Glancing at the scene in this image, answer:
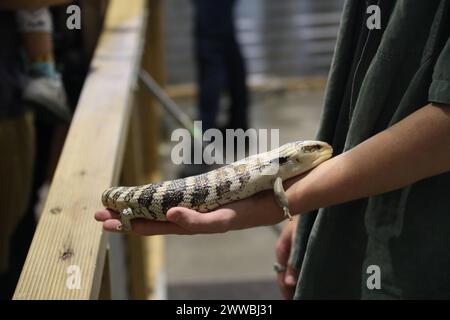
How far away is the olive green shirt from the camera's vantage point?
726mm

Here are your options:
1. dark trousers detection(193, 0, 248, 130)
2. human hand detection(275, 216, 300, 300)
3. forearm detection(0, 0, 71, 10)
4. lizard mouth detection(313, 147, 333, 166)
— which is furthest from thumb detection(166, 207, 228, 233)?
dark trousers detection(193, 0, 248, 130)

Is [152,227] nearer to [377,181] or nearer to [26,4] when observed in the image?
[377,181]

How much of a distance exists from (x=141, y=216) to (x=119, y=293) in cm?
63

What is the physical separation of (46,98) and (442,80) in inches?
40.7

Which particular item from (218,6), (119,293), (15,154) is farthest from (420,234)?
(218,6)

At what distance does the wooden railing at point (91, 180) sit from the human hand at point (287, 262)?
0.28m

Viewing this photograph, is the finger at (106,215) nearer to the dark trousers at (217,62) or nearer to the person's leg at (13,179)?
the person's leg at (13,179)

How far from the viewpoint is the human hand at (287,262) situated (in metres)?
0.99

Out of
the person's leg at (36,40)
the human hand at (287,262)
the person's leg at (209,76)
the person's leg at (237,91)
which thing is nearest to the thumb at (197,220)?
the human hand at (287,262)

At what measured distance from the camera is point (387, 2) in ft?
2.48

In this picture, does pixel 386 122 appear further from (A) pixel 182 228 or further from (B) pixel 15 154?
(B) pixel 15 154

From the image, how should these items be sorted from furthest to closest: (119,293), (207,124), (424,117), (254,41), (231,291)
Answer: (254,41)
(207,124)
(231,291)
(119,293)
(424,117)

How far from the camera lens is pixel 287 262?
104 cm

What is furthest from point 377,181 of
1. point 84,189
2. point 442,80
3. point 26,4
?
point 26,4
